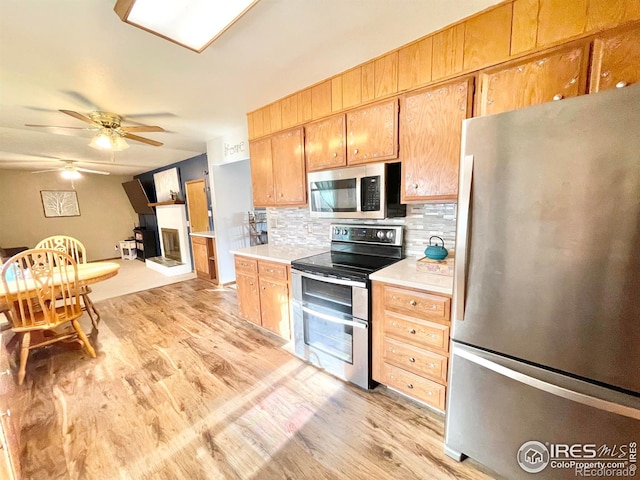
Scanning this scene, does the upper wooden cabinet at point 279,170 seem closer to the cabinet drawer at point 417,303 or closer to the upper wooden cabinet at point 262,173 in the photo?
the upper wooden cabinet at point 262,173

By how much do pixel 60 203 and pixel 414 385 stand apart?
9.11 meters

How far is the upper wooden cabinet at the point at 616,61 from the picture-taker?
3.59ft

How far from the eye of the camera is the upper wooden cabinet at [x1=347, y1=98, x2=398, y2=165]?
1813 mm

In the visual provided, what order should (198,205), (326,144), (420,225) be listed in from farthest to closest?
(198,205) < (326,144) < (420,225)

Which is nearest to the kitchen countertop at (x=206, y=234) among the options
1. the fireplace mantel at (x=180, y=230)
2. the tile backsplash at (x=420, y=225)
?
the fireplace mantel at (x=180, y=230)

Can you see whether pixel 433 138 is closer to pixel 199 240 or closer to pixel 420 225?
pixel 420 225

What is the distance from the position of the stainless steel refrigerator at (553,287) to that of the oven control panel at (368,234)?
35.4 inches

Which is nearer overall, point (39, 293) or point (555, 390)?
point (555, 390)

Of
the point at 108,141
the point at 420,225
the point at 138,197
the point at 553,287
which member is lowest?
the point at 553,287

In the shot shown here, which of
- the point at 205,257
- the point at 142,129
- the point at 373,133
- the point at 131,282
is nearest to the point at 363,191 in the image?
the point at 373,133

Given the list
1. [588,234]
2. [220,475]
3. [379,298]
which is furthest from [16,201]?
[588,234]

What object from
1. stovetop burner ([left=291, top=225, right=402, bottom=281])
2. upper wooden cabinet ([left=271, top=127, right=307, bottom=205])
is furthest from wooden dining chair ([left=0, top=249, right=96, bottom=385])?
stovetop burner ([left=291, top=225, right=402, bottom=281])

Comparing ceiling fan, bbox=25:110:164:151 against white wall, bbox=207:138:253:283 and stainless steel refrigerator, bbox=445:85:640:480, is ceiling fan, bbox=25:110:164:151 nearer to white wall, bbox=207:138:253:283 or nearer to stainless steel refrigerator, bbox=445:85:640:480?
white wall, bbox=207:138:253:283

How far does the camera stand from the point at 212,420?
1.67 m
